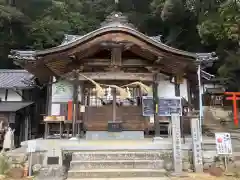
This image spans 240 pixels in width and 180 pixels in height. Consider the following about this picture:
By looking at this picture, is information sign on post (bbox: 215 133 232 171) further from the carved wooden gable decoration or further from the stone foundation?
the stone foundation

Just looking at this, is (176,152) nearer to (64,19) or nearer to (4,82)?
(4,82)

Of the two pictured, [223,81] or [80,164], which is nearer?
[80,164]

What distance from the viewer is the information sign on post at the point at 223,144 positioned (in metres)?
8.29

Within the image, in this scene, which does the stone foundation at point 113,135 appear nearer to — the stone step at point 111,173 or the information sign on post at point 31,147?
the information sign on post at point 31,147

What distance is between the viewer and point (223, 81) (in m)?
22.7

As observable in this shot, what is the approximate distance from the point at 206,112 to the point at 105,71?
15400 mm

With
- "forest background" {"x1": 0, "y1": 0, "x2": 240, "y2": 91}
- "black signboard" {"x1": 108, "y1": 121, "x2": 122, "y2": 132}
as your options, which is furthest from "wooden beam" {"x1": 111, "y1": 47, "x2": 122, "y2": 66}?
"forest background" {"x1": 0, "y1": 0, "x2": 240, "y2": 91}

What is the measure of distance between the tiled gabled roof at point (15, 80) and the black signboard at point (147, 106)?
688 centimetres

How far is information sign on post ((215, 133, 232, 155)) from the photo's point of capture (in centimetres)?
829

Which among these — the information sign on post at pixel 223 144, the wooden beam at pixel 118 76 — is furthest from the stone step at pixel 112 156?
the wooden beam at pixel 118 76

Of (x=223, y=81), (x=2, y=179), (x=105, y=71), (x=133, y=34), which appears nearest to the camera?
(x=2, y=179)

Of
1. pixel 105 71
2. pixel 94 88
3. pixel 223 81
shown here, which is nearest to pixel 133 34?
pixel 105 71

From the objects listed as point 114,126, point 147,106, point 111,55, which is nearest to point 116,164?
point 114,126

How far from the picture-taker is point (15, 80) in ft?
53.9
